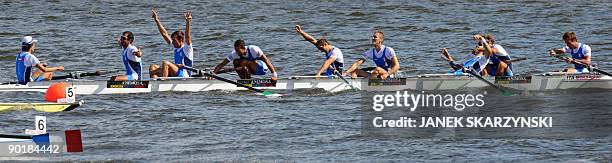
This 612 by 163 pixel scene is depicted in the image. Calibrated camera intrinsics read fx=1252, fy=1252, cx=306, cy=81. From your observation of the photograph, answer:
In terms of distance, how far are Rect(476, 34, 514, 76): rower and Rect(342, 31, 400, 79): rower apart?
1.79 m

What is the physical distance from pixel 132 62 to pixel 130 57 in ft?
0.46

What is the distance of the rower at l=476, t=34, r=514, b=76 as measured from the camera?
24.8 meters

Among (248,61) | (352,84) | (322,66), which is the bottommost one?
(352,84)

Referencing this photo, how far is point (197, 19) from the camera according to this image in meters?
42.4

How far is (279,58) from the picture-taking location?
3322 cm

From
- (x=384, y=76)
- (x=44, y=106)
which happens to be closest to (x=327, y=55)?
(x=384, y=76)

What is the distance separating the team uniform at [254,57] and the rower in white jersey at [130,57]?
6.01 ft

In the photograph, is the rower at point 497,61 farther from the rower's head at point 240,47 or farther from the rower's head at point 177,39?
the rower's head at point 177,39

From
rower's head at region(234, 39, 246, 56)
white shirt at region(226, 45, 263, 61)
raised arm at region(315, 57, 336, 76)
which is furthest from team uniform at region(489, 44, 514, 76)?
rower's head at region(234, 39, 246, 56)

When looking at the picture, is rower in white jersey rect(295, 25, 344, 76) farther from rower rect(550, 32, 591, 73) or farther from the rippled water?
rower rect(550, 32, 591, 73)

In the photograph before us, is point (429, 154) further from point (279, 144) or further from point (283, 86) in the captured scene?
point (283, 86)

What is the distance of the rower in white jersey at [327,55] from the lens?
81.5 feet

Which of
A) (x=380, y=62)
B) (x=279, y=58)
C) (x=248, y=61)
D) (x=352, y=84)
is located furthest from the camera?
(x=279, y=58)

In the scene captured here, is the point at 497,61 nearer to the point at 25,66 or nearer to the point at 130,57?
the point at 130,57
